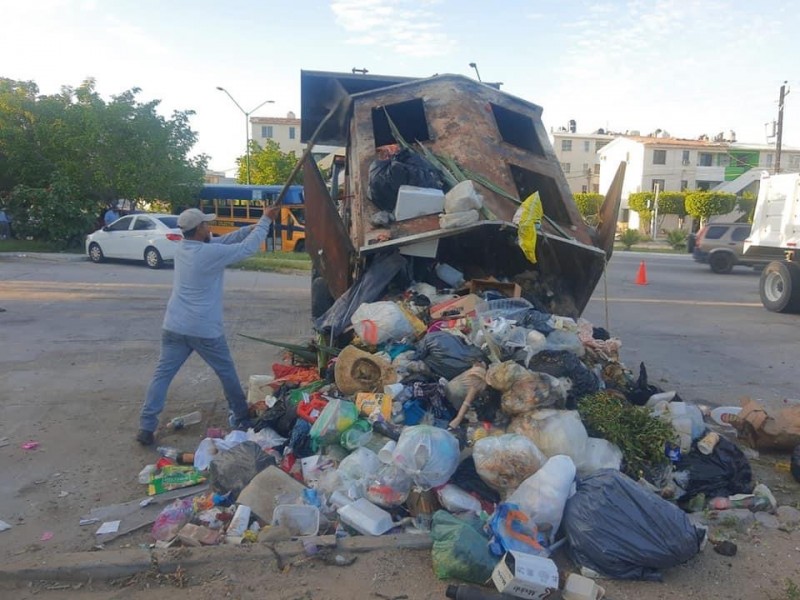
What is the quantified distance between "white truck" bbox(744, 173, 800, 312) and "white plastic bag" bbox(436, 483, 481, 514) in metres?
9.98

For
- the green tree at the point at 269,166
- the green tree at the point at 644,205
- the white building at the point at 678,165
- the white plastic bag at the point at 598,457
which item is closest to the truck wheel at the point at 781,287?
the white plastic bag at the point at 598,457

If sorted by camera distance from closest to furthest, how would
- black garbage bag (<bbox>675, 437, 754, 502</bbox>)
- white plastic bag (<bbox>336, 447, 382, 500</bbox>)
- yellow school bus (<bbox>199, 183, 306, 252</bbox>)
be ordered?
1. white plastic bag (<bbox>336, 447, 382, 500</bbox>)
2. black garbage bag (<bbox>675, 437, 754, 502</bbox>)
3. yellow school bus (<bbox>199, 183, 306, 252</bbox>)

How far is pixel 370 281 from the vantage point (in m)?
5.57

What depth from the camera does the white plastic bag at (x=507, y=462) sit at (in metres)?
3.42

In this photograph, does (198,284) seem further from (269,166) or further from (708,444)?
(269,166)

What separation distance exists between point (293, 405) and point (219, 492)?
966 mm

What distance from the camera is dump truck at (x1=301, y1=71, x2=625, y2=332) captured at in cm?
555

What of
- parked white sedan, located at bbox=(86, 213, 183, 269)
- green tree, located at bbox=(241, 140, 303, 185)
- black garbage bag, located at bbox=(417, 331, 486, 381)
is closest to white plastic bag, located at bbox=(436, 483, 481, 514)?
black garbage bag, located at bbox=(417, 331, 486, 381)

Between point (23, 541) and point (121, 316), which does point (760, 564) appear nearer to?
point (23, 541)

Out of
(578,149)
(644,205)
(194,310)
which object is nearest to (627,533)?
(194,310)

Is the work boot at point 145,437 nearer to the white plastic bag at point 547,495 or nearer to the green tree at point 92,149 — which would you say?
the white plastic bag at point 547,495

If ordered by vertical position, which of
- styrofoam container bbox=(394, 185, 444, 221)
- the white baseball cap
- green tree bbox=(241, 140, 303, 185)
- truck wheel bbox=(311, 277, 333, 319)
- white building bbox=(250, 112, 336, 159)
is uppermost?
white building bbox=(250, 112, 336, 159)

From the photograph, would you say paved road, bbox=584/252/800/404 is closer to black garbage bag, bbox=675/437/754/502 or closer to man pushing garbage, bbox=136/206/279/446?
black garbage bag, bbox=675/437/754/502

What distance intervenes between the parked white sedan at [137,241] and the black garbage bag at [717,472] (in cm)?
1448
